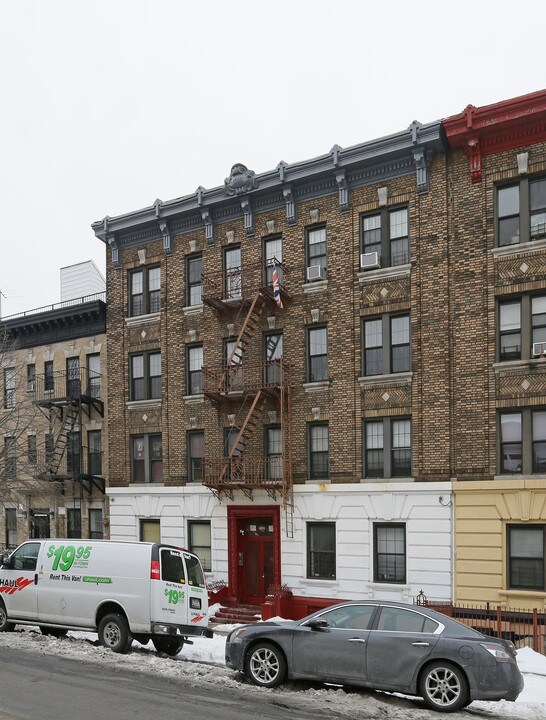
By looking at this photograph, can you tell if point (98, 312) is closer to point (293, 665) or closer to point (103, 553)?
point (103, 553)

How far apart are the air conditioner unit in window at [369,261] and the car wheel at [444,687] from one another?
13560mm

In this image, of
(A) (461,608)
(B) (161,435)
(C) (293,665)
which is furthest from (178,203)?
(C) (293,665)

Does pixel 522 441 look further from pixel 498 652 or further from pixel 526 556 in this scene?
pixel 498 652

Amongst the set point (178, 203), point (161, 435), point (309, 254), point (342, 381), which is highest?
point (178, 203)

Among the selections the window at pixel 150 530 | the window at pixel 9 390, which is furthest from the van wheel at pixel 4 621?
the window at pixel 9 390

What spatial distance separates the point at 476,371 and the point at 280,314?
6742 millimetres

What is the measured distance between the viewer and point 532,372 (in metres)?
20.4

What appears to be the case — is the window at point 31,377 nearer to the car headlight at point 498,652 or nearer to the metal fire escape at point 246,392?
the metal fire escape at point 246,392

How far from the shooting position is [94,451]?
29.8m

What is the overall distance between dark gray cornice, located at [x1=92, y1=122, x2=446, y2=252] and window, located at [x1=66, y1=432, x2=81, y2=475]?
702cm

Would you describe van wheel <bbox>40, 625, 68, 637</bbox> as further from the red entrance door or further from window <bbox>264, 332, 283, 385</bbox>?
window <bbox>264, 332, 283, 385</bbox>

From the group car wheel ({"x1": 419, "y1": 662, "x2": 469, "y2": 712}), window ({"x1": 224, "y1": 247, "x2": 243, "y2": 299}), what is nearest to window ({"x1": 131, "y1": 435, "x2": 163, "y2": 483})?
window ({"x1": 224, "y1": 247, "x2": 243, "y2": 299})

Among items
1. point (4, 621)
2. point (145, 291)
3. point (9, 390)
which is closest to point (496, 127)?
point (145, 291)

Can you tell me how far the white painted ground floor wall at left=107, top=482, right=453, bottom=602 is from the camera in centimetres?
2128
